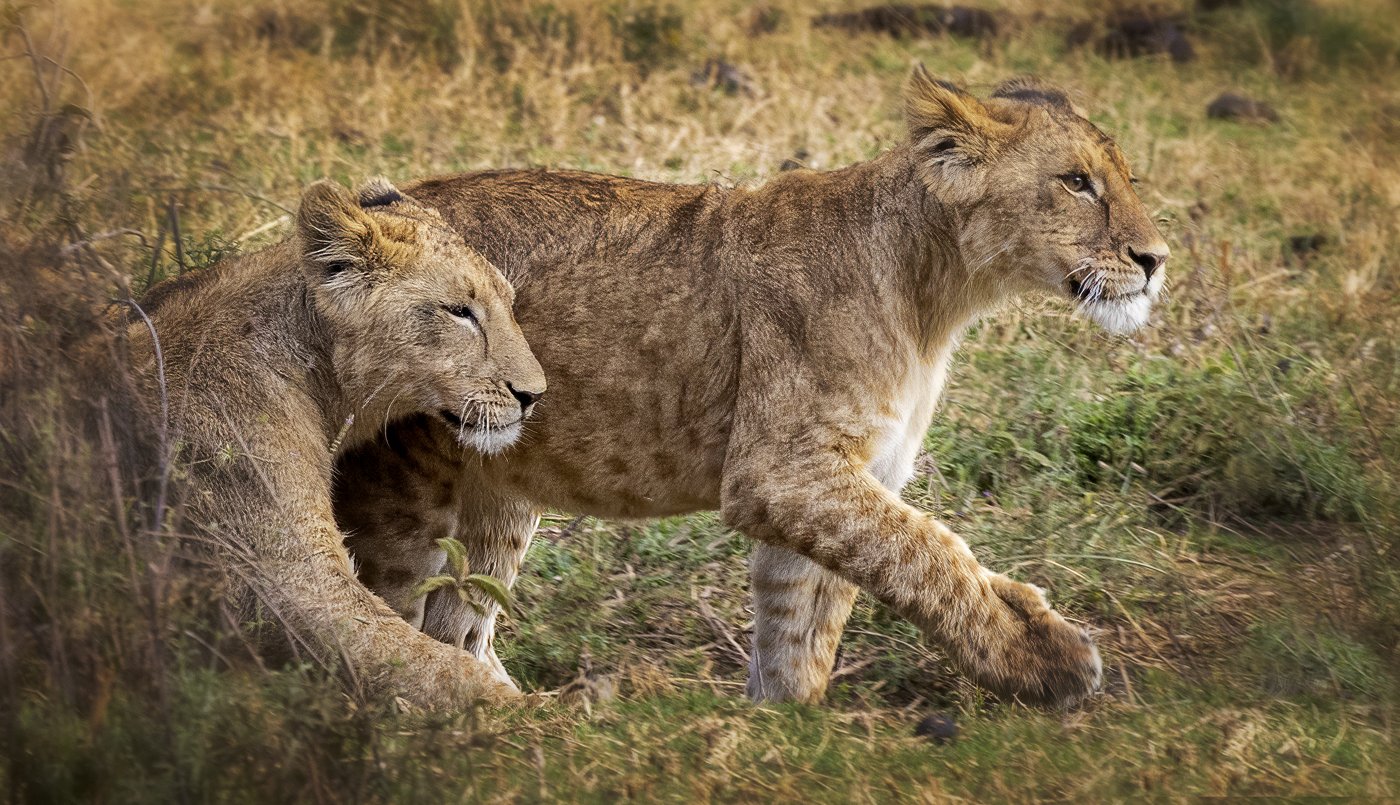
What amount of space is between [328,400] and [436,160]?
3956mm

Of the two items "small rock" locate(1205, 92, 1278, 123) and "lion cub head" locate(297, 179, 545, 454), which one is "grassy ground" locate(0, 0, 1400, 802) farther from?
"lion cub head" locate(297, 179, 545, 454)

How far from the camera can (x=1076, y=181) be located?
4844 mm

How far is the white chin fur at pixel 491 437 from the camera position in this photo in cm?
457

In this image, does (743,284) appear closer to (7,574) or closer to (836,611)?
(836,611)

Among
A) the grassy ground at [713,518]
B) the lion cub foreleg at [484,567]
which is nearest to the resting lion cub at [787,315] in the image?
the lion cub foreleg at [484,567]

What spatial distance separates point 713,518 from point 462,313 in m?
2.01

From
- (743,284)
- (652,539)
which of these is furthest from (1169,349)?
(743,284)

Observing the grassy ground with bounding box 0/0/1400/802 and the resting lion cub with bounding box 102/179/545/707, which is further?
the resting lion cub with bounding box 102/179/545/707

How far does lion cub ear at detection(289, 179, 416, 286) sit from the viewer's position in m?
4.49

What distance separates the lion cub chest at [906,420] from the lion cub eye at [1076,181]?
601mm

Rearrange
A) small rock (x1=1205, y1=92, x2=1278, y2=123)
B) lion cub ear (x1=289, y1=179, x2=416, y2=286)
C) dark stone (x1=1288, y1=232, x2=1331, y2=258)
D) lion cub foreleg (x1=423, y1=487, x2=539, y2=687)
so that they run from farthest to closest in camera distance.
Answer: small rock (x1=1205, y1=92, x2=1278, y2=123) → dark stone (x1=1288, y1=232, x2=1331, y2=258) → lion cub foreleg (x1=423, y1=487, x2=539, y2=687) → lion cub ear (x1=289, y1=179, x2=416, y2=286)

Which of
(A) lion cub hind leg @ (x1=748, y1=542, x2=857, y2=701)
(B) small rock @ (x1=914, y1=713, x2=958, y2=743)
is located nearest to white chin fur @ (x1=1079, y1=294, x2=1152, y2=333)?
(A) lion cub hind leg @ (x1=748, y1=542, x2=857, y2=701)

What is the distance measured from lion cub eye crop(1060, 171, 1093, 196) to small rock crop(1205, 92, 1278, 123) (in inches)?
226

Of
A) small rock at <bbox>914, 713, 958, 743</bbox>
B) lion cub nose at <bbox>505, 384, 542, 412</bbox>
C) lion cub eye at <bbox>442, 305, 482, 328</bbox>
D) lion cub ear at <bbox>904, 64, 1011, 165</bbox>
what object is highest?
lion cub ear at <bbox>904, 64, 1011, 165</bbox>
